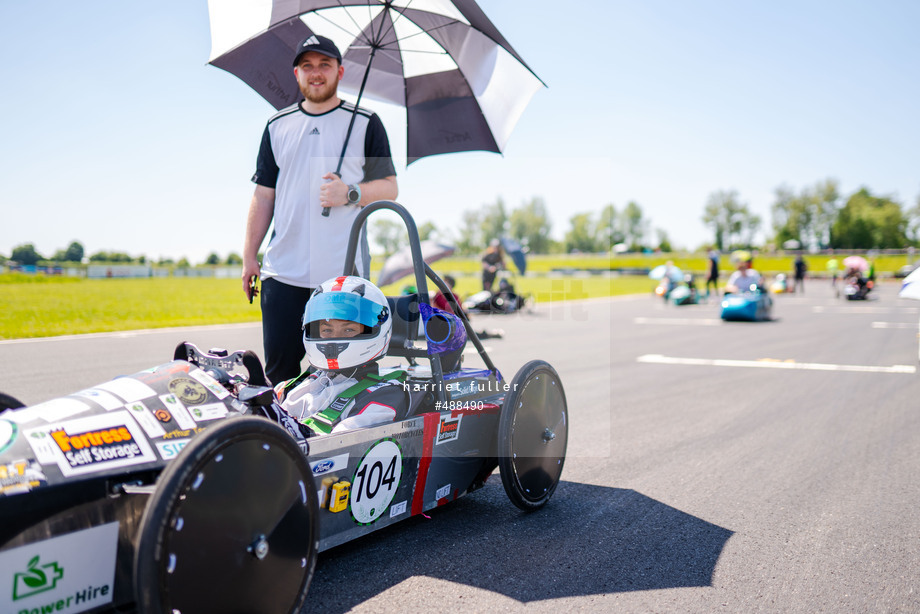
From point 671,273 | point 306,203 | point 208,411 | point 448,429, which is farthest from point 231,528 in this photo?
point 671,273

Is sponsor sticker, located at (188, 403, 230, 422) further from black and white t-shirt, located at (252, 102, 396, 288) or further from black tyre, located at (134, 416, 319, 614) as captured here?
black and white t-shirt, located at (252, 102, 396, 288)

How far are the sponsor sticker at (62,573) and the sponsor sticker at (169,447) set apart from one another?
0.22 m

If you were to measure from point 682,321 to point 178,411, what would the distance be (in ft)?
50.0

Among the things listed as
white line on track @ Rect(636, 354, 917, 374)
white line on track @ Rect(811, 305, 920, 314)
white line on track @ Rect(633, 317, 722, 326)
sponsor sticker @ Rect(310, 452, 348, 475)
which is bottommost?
white line on track @ Rect(811, 305, 920, 314)

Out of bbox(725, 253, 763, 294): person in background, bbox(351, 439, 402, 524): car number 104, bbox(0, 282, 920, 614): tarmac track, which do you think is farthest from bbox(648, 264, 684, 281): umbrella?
bbox(351, 439, 402, 524): car number 104

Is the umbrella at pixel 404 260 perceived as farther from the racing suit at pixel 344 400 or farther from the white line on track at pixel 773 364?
the racing suit at pixel 344 400

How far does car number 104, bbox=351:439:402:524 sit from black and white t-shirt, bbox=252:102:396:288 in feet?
3.48

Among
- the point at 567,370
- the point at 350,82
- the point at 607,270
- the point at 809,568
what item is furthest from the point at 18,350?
the point at 607,270

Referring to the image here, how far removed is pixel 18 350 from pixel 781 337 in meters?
12.5

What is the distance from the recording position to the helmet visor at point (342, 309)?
2684 millimetres

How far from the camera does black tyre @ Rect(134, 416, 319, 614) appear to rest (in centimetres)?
160

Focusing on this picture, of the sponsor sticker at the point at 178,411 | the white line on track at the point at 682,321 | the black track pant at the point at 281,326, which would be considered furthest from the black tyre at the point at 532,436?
the white line on track at the point at 682,321

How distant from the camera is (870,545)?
2979 millimetres

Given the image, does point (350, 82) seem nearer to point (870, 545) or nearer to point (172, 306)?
point (870, 545)
